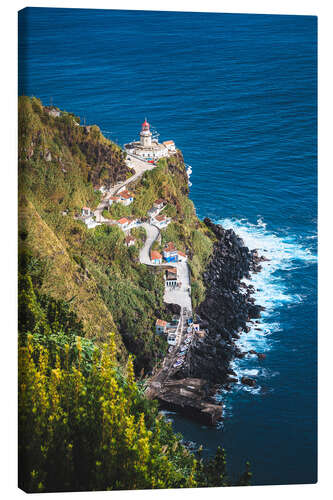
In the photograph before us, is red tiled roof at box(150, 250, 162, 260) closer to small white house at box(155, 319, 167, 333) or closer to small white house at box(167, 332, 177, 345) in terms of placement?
small white house at box(155, 319, 167, 333)

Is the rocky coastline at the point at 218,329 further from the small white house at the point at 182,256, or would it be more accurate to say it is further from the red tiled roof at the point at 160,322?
the red tiled roof at the point at 160,322

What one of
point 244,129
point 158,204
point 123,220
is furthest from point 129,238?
point 244,129

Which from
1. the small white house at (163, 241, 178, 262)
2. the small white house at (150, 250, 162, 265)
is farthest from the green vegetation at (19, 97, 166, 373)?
the small white house at (163, 241, 178, 262)

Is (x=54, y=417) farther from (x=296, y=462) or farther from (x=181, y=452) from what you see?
(x=296, y=462)

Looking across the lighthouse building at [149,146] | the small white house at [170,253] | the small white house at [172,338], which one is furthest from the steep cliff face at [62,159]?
the small white house at [172,338]

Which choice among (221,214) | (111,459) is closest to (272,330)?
(221,214)
